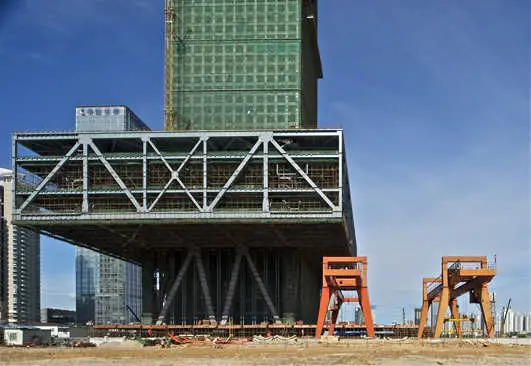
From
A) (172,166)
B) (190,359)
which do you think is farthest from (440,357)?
(172,166)

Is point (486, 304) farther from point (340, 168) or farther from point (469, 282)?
point (340, 168)

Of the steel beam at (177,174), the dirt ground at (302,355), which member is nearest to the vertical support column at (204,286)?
the steel beam at (177,174)

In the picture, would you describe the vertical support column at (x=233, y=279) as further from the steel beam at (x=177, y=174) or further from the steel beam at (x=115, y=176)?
the steel beam at (x=115, y=176)

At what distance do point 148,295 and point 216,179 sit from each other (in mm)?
30497

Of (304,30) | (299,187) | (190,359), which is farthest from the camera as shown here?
(304,30)

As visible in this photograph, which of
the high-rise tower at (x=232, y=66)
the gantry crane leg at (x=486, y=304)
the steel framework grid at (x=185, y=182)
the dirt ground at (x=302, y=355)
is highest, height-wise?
the high-rise tower at (x=232, y=66)

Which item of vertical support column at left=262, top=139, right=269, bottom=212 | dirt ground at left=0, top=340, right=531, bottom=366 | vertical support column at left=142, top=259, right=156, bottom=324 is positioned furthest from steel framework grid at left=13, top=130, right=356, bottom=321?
dirt ground at left=0, top=340, right=531, bottom=366

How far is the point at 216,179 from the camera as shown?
4604 inches

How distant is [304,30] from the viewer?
137 meters

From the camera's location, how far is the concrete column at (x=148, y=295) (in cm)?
13562

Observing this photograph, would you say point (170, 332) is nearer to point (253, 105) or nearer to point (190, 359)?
point (253, 105)

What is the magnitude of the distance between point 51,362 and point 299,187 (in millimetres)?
52317

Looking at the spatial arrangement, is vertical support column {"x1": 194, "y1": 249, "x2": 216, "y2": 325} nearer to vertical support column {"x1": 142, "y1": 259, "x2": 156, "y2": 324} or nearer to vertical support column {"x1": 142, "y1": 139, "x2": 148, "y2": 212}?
vertical support column {"x1": 142, "y1": 259, "x2": 156, "y2": 324}

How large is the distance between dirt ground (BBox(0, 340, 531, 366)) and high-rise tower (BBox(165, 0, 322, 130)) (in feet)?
167
